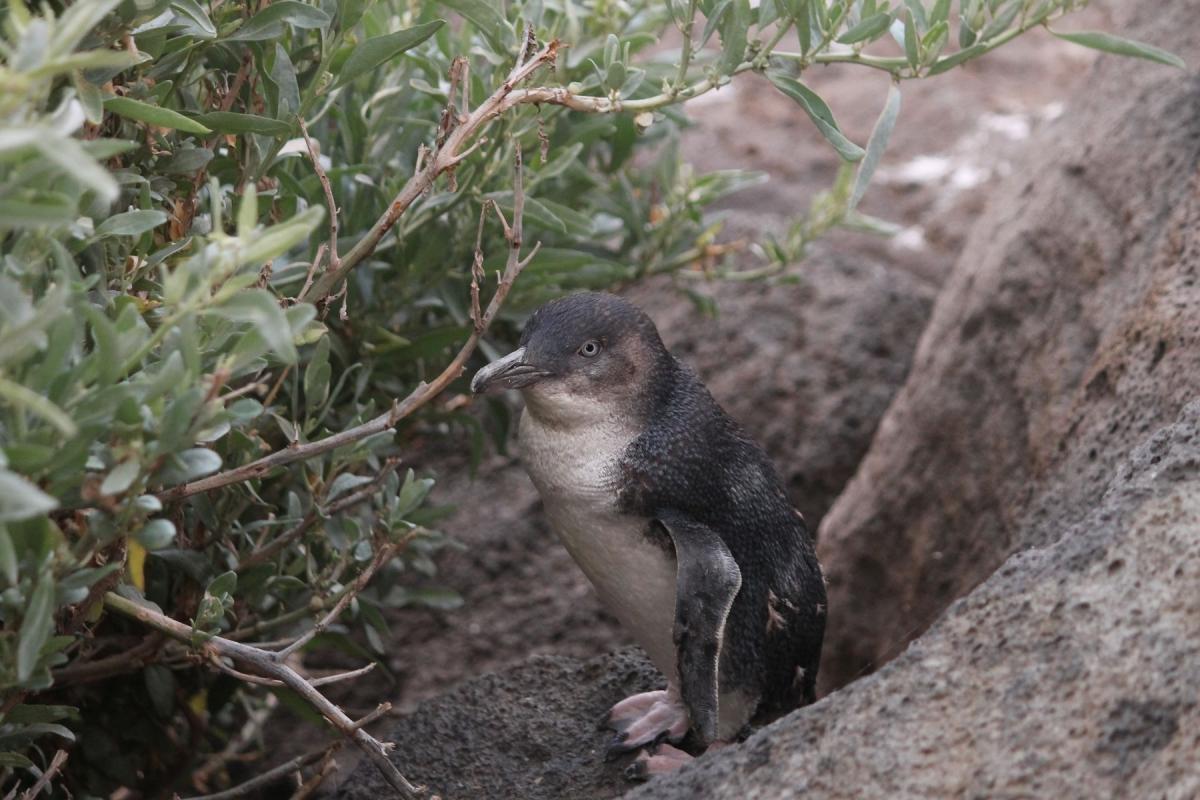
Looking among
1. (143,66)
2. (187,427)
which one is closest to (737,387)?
(143,66)

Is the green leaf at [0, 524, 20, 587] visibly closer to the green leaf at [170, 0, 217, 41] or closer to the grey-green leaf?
the grey-green leaf

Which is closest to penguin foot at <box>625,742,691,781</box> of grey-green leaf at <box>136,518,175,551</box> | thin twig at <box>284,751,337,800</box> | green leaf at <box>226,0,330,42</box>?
thin twig at <box>284,751,337,800</box>

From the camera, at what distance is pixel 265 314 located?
157cm

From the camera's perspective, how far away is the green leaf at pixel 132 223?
1.86 m

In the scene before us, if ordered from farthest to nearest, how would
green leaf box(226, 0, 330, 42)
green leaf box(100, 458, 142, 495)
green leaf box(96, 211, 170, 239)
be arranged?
green leaf box(226, 0, 330, 42) → green leaf box(96, 211, 170, 239) → green leaf box(100, 458, 142, 495)

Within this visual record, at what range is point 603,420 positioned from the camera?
2637 mm

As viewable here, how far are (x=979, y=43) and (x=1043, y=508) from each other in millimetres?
1083

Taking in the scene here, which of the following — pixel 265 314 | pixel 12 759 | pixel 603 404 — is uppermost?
pixel 265 314

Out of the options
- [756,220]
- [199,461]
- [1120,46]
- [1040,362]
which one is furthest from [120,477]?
[756,220]

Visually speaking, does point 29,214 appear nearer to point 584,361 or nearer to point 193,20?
point 193,20

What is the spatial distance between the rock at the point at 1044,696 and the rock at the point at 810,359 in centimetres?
227

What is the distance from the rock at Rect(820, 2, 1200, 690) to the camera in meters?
2.88

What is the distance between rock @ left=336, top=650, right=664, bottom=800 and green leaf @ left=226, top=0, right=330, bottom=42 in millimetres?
1340

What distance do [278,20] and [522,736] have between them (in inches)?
55.2
